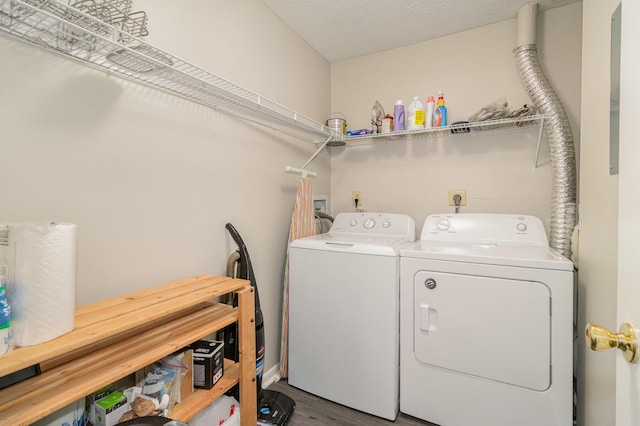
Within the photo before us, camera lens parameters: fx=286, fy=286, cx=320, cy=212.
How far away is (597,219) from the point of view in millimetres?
1074

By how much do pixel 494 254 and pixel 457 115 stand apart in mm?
1178

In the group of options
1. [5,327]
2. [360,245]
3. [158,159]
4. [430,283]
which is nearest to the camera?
[5,327]

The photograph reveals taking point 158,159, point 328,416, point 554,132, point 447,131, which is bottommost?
point 328,416

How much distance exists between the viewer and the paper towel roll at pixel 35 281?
685 mm

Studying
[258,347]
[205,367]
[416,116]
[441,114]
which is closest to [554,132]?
[441,114]

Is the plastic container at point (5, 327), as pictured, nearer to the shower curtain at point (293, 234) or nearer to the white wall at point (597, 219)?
the shower curtain at point (293, 234)

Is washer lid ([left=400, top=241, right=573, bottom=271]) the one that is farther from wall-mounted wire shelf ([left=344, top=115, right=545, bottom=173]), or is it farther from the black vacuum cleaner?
the black vacuum cleaner

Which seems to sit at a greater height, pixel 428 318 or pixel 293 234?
pixel 293 234

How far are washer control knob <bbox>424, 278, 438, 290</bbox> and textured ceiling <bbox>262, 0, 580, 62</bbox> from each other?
170 cm

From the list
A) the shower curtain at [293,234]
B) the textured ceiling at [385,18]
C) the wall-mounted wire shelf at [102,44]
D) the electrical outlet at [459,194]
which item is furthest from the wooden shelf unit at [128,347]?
the textured ceiling at [385,18]

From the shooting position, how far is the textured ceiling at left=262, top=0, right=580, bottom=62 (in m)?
1.82

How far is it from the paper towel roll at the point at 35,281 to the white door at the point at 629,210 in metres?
1.23

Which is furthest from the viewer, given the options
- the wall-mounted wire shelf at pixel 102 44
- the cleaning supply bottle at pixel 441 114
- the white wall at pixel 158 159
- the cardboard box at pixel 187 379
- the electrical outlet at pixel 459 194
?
the electrical outlet at pixel 459 194

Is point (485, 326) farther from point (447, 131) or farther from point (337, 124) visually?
point (337, 124)
